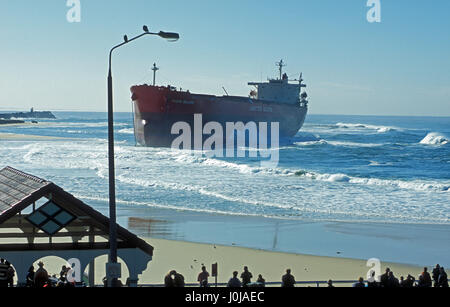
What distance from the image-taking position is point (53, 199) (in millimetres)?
10406

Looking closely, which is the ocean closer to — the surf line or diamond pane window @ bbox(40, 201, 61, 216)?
the surf line

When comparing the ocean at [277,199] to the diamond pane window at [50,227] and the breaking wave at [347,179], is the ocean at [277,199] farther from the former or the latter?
the diamond pane window at [50,227]

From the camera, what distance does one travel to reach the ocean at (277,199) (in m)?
21.8

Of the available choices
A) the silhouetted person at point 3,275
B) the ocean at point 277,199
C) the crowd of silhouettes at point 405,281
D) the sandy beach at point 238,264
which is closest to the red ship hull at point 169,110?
the ocean at point 277,199

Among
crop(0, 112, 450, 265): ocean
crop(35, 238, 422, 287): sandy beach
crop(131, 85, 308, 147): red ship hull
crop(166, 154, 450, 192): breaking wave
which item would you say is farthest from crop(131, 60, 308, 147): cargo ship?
crop(35, 238, 422, 287): sandy beach

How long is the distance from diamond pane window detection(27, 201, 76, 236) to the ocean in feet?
36.1

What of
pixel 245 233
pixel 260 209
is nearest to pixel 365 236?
pixel 245 233

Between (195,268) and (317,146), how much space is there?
63583 millimetres

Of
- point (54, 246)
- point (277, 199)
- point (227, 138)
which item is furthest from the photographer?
point (227, 138)

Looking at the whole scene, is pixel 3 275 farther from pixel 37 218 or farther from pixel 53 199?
pixel 53 199

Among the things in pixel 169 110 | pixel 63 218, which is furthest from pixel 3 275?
pixel 169 110

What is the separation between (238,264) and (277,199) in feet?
47.2
